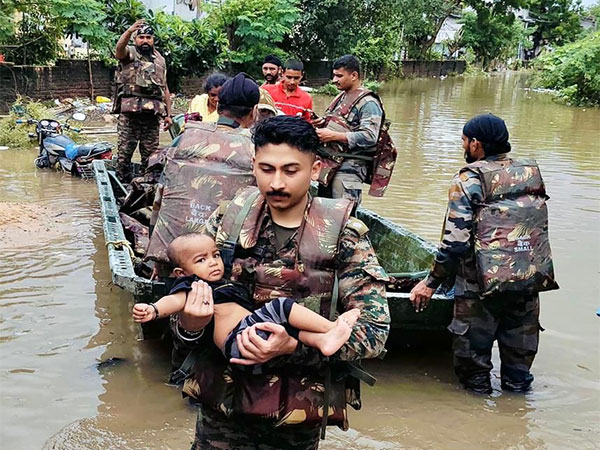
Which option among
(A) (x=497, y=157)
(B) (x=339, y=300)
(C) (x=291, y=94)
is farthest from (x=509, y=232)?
(C) (x=291, y=94)

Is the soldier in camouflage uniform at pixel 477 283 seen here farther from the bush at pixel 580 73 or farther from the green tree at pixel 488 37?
the green tree at pixel 488 37

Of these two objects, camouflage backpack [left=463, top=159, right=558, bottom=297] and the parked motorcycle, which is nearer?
camouflage backpack [left=463, top=159, right=558, bottom=297]

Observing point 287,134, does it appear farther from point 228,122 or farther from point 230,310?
point 228,122

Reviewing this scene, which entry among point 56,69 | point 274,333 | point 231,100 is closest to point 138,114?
point 231,100

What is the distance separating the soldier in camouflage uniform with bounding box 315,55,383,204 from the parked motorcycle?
5.59 metres

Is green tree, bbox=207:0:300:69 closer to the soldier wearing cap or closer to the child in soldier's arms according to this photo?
the soldier wearing cap

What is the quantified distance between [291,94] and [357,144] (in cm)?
154

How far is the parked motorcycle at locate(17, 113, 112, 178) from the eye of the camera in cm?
1057

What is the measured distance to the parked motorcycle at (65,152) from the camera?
10.6 meters

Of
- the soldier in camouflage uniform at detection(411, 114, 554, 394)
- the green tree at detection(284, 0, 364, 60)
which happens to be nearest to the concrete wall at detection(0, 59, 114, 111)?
the green tree at detection(284, 0, 364, 60)

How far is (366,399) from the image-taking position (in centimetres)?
445

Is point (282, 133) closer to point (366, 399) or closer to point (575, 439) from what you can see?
point (366, 399)

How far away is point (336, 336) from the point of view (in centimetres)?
204

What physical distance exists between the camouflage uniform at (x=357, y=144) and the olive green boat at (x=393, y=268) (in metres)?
0.46
